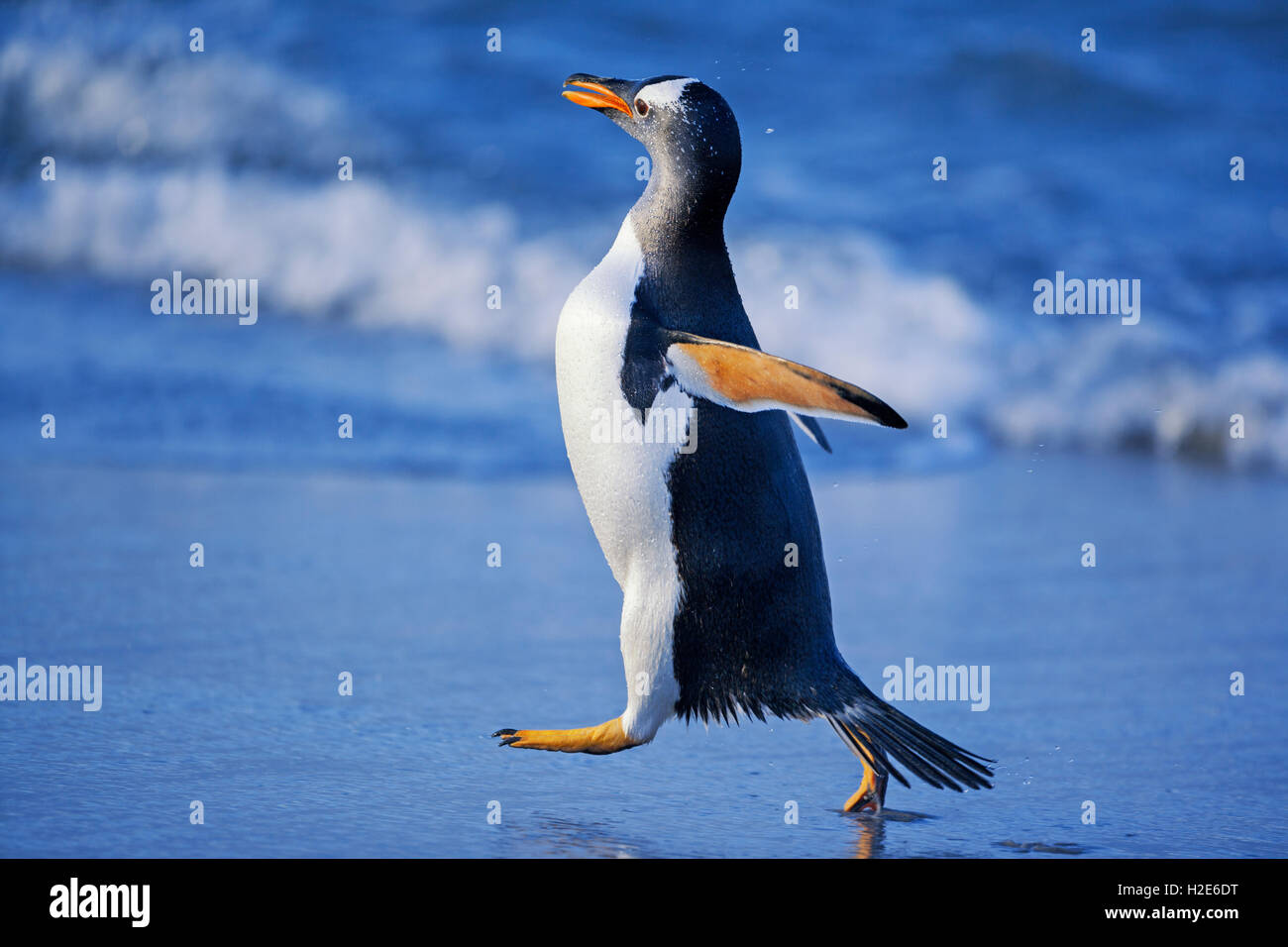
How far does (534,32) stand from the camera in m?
9.07

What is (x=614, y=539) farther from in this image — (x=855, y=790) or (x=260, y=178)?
(x=260, y=178)

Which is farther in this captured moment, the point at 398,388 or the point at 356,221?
the point at 356,221

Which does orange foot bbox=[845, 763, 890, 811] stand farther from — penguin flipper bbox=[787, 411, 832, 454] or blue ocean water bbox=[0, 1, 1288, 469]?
blue ocean water bbox=[0, 1, 1288, 469]

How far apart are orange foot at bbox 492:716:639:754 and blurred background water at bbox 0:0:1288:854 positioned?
0.08 m

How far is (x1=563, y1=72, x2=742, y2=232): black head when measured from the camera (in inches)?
101

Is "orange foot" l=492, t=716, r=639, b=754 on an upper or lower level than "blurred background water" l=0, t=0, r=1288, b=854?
lower

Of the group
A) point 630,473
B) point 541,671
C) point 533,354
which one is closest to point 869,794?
point 630,473

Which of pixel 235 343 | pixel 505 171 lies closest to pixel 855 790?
pixel 235 343

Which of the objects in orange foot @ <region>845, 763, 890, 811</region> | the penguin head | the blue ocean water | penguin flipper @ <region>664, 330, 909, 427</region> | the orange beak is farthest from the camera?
the blue ocean water

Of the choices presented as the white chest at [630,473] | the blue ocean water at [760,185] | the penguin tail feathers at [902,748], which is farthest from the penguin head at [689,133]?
the blue ocean water at [760,185]

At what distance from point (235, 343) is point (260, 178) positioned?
2.41 meters

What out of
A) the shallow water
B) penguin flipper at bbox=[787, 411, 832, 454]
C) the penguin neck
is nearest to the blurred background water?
the shallow water

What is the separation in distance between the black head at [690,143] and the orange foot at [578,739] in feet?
2.93
